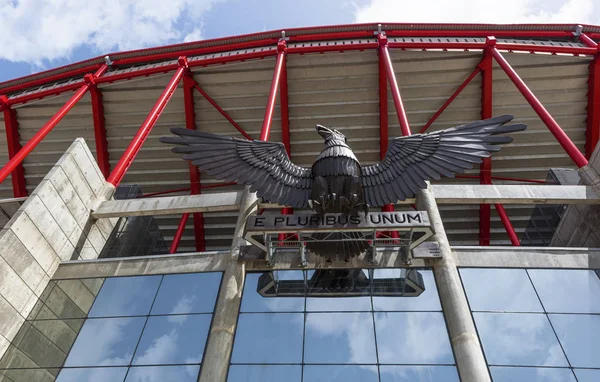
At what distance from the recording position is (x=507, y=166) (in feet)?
72.4

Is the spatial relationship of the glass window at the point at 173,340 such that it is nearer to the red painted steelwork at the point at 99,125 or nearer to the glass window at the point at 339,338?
the glass window at the point at 339,338

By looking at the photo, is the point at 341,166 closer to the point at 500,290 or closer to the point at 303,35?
the point at 500,290

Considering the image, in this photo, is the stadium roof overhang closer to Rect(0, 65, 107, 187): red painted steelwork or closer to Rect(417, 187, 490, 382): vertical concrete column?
Rect(0, 65, 107, 187): red painted steelwork

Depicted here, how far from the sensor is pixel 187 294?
10.9m

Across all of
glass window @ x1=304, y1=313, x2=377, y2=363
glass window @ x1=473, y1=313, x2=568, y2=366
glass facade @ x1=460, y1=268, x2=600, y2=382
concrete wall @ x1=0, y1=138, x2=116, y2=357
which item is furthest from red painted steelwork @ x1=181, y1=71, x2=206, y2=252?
glass window @ x1=473, y1=313, x2=568, y2=366

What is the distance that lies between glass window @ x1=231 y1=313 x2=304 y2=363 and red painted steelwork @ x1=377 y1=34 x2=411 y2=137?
7.87 m

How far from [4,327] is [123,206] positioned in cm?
458

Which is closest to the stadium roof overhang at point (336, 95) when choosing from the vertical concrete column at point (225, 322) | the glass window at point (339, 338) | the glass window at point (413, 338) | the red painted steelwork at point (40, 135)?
the red painted steelwork at point (40, 135)

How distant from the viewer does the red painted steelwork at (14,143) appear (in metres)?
22.0

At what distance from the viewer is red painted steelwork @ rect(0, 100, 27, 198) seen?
21959mm

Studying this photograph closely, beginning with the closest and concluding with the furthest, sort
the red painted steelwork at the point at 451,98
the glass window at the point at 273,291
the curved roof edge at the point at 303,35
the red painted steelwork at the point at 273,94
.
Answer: the glass window at the point at 273,291, the red painted steelwork at the point at 273,94, the red painted steelwork at the point at 451,98, the curved roof edge at the point at 303,35

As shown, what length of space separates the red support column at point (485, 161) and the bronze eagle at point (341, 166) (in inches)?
414

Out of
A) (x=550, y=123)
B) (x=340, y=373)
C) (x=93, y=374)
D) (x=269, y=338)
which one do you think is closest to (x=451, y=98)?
(x=550, y=123)

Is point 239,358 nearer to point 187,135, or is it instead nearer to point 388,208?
point 187,135
